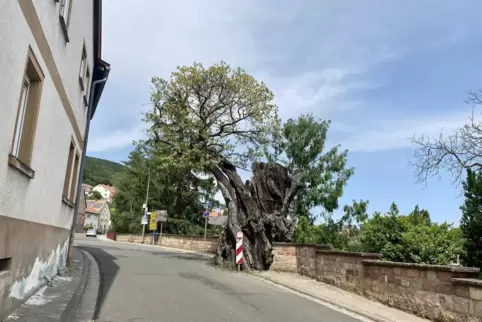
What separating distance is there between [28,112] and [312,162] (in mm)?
26755

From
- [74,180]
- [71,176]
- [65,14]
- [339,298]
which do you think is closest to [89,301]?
[71,176]

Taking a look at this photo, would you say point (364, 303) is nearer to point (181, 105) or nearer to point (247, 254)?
point (247, 254)

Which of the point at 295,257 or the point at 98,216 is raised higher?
the point at 98,216

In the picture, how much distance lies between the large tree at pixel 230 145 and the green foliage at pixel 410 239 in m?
4.70

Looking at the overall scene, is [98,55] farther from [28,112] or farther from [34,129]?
[34,129]

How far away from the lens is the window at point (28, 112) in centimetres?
601

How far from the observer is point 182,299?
907 cm

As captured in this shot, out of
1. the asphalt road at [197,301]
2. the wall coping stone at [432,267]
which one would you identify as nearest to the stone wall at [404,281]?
the wall coping stone at [432,267]

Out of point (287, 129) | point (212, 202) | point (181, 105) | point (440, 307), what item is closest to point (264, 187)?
point (181, 105)

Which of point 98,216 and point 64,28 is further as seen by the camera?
point 98,216

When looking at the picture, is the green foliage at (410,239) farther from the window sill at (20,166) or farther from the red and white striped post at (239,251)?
the window sill at (20,166)

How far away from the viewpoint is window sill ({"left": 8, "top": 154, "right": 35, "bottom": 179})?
5270 mm

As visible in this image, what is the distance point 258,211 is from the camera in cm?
1806

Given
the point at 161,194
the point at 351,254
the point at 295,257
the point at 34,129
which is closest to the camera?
the point at 34,129
